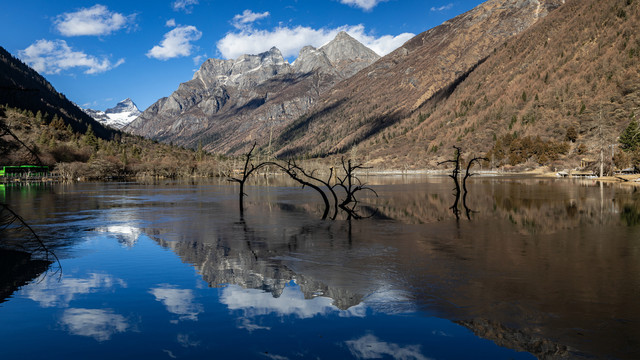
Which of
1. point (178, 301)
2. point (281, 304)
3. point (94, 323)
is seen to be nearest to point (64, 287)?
A: point (94, 323)

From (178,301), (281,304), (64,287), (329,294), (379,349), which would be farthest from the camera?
(64,287)

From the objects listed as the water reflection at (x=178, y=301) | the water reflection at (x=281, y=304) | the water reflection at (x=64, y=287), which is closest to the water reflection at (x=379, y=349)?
the water reflection at (x=281, y=304)

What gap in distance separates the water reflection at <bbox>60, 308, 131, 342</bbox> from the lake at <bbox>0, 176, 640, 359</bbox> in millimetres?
51

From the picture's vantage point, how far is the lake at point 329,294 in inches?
367

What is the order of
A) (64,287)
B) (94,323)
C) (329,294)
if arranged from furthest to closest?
1. (64,287)
2. (329,294)
3. (94,323)

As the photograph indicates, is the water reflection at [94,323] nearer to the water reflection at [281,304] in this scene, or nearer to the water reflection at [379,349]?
the water reflection at [281,304]

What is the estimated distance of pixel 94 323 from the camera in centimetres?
1091

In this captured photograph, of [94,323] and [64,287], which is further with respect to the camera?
[64,287]

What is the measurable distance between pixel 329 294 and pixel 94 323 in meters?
6.34

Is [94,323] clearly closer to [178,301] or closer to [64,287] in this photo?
[178,301]

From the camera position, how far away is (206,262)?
18.1 m

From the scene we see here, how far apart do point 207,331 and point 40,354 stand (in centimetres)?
339

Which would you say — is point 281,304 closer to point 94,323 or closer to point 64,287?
point 94,323

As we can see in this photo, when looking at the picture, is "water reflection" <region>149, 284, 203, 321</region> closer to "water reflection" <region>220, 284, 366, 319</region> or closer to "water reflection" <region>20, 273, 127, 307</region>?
"water reflection" <region>220, 284, 366, 319</region>
